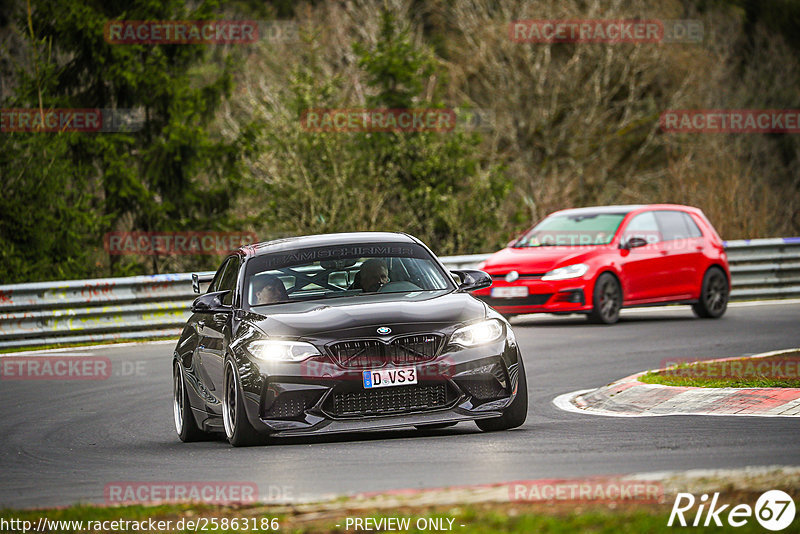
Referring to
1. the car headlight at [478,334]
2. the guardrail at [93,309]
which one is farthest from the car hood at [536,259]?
the car headlight at [478,334]

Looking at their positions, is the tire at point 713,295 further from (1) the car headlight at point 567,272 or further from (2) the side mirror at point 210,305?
(2) the side mirror at point 210,305

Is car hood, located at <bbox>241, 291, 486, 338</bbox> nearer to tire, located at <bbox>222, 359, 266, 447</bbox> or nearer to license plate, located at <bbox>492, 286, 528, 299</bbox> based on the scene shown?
tire, located at <bbox>222, 359, 266, 447</bbox>

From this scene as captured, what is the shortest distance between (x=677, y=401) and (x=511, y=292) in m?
8.81

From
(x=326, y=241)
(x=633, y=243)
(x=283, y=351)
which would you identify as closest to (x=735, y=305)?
(x=633, y=243)

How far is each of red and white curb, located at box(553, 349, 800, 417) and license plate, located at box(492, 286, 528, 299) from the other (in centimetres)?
741

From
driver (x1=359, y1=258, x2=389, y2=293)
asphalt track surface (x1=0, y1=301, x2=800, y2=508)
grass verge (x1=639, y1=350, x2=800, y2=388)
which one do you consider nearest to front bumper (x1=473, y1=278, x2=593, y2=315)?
asphalt track surface (x1=0, y1=301, x2=800, y2=508)

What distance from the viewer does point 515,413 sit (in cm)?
973

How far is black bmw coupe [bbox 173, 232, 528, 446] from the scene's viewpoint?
9.12 metres

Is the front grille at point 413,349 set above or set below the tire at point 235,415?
above

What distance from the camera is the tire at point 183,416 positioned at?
35.8 feet

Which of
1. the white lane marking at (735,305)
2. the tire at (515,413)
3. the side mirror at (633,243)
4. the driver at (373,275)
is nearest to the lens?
the tire at (515,413)

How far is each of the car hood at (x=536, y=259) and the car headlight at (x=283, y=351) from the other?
11.0 metres

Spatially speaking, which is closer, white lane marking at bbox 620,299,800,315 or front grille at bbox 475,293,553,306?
front grille at bbox 475,293,553,306

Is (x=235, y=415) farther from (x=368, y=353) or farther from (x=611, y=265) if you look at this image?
(x=611, y=265)
